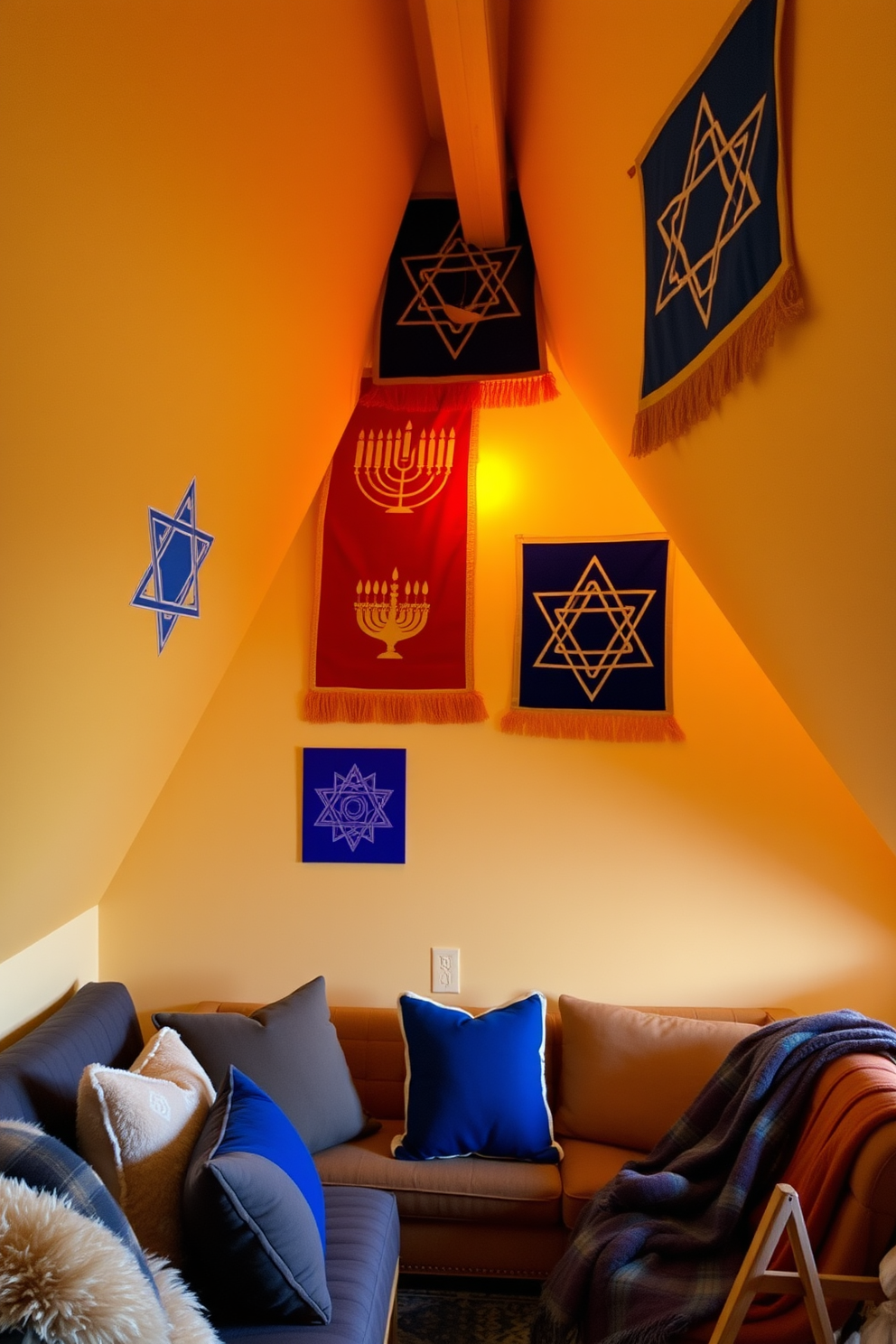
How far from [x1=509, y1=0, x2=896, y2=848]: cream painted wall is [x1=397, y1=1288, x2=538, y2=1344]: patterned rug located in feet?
5.10

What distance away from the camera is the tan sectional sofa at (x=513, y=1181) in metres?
2.51

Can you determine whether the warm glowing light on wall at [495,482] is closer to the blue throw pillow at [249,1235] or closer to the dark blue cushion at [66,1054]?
→ the dark blue cushion at [66,1054]

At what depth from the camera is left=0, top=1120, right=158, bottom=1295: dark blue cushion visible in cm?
143

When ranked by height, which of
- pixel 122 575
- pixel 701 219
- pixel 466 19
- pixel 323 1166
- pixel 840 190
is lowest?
pixel 323 1166

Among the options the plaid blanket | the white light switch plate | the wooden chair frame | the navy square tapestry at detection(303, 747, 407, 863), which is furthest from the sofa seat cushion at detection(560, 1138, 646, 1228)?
the navy square tapestry at detection(303, 747, 407, 863)

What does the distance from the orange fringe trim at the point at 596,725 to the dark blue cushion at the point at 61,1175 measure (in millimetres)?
1869

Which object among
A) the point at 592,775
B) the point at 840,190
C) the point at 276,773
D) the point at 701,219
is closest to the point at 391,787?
the point at 276,773

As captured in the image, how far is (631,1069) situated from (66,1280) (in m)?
1.86

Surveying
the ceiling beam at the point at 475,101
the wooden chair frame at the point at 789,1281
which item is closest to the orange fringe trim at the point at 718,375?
the ceiling beam at the point at 475,101

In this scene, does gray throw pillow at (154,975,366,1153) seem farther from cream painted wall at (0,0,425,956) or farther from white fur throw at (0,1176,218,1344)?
white fur throw at (0,1176,218,1344)

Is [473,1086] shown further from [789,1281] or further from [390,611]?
[390,611]

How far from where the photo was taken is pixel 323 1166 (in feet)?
8.42

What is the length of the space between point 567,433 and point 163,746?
1599mm

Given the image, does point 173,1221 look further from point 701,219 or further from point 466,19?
point 466,19
